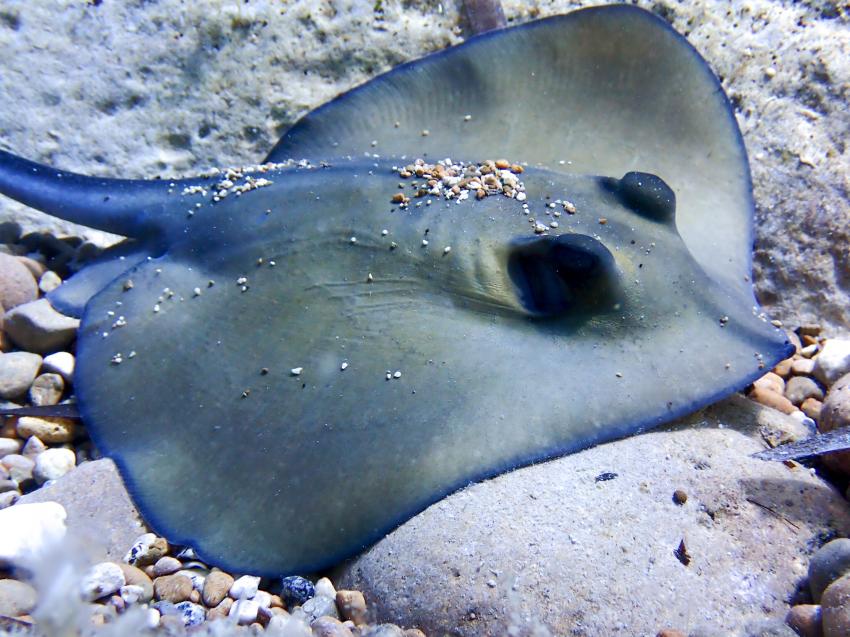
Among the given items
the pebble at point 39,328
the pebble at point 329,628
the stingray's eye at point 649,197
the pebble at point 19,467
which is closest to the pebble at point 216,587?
the pebble at point 329,628

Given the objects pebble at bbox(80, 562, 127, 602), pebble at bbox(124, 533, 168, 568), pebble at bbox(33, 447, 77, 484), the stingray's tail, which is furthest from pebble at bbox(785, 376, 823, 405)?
pebble at bbox(33, 447, 77, 484)

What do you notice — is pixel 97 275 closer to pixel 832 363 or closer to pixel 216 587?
pixel 216 587

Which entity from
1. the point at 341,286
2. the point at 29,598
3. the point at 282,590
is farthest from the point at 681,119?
the point at 29,598

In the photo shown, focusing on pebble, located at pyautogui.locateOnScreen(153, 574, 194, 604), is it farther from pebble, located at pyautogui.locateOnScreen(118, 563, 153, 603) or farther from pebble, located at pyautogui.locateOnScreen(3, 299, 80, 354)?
pebble, located at pyautogui.locateOnScreen(3, 299, 80, 354)

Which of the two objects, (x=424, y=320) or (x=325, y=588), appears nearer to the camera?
(x=325, y=588)

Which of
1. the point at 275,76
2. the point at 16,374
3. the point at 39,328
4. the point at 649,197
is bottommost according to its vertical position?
the point at 16,374

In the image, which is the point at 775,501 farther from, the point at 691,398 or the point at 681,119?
the point at 681,119

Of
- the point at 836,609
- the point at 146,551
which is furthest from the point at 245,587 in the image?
the point at 836,609
